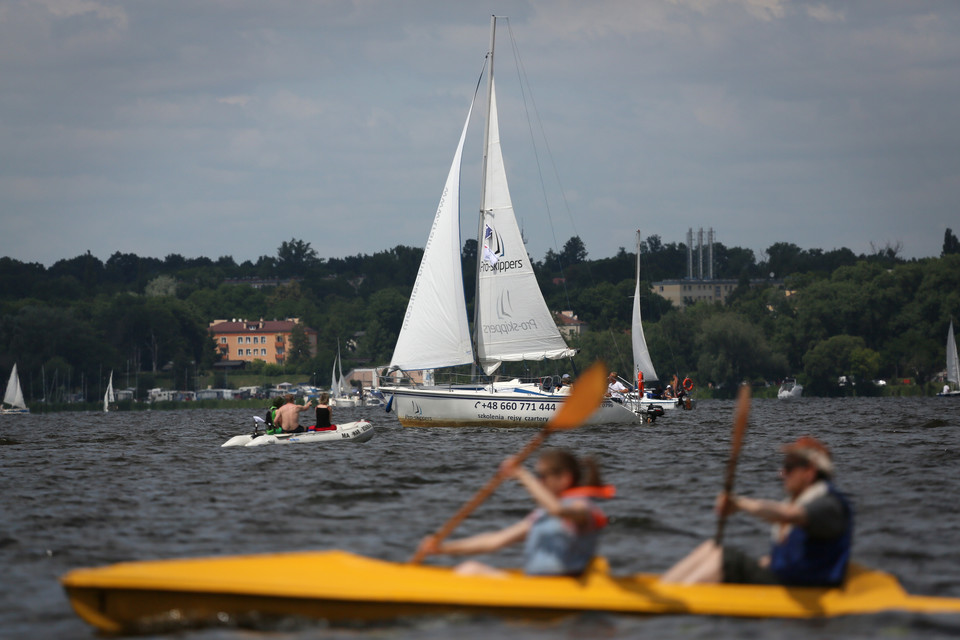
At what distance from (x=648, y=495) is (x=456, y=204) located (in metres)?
20.5

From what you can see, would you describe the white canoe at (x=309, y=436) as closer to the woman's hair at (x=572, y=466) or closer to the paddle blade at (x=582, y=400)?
the paddle blade at (x=582, y=400)

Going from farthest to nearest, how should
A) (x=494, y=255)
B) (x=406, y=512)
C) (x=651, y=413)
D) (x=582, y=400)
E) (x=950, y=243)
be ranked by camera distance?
(x=950, y=243) → (x=651, y=413) → (x=494, y=255) → (x=406, y=512) → (x=582, y=400)

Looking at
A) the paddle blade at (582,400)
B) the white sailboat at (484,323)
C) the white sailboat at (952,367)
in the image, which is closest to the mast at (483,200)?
the white sailboat at (484,323)

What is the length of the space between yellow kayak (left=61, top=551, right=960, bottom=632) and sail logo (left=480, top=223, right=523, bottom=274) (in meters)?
27.9

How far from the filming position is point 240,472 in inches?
877

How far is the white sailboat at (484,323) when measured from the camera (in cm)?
3403

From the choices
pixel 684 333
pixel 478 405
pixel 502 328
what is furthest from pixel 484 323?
pixel 684 333

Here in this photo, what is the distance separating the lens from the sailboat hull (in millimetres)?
33719

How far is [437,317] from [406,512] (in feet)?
65.2

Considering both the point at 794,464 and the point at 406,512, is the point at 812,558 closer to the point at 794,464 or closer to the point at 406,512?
the point at 794,464

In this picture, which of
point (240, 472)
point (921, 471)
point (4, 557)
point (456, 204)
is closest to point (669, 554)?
point (4, 557)

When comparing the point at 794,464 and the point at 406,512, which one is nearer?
the point at 794,464

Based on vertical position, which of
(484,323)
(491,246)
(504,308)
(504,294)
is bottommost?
(484,323)

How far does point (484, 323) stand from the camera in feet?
119
